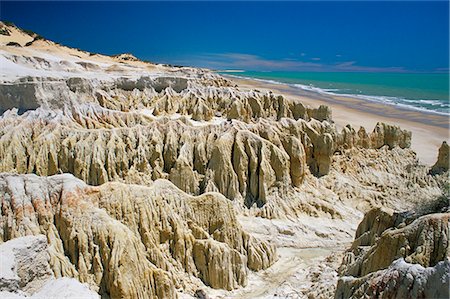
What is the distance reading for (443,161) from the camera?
26.0 m

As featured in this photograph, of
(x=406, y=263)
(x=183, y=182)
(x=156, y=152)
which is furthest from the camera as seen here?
(x=156, y=152)

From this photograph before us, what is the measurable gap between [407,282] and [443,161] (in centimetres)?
1957

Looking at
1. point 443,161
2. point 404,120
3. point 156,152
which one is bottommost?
point 443,161

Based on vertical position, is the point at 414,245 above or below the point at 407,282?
above

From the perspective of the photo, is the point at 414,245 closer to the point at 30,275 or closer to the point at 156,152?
the point at 30,275

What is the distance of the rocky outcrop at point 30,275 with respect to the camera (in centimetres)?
930

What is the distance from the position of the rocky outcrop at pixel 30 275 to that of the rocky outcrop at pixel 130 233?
97 centimetres

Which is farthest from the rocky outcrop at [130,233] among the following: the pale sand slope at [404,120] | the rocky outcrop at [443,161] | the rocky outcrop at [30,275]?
the pale sand slope at [404,120]

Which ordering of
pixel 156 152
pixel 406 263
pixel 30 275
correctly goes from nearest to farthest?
pixel 406 263 → pixel 30 275 → pixel 156 152

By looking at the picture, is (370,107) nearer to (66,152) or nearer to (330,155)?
(330,155)

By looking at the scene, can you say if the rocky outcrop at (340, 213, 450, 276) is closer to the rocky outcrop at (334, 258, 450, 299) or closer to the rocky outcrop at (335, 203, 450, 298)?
the rocky outcrop at (335, 203, 450, 298)

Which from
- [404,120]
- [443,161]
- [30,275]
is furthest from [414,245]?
[404,120]

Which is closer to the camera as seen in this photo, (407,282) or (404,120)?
(407,282)

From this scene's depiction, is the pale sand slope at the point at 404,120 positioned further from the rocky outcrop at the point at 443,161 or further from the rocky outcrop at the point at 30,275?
the rocky outcrop at the point at 30,275
